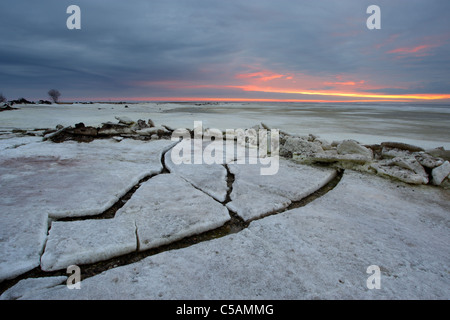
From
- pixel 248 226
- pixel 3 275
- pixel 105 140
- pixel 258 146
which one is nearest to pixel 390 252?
pixel 248 226

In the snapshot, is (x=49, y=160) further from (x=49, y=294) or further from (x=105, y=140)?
(x=49, y=294)

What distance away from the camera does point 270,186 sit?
7.59ft

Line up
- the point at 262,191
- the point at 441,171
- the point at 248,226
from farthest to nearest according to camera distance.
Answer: the point at 441,171, the point at 262,191, the point at 248,226

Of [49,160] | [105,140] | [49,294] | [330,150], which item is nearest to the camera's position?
[49,294]

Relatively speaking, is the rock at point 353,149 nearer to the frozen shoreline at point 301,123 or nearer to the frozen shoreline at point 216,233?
the frozen shoreline at point 216,233

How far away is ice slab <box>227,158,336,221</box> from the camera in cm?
191

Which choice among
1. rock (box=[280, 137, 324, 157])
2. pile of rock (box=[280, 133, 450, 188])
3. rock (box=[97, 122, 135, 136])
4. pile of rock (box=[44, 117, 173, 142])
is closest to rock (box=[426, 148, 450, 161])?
pile of rock (box=[280, 133, 450, 188])

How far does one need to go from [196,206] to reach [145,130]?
3.48 meters

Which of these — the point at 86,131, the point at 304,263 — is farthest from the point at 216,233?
the point at 86,131

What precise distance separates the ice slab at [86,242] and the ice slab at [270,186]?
0.83m

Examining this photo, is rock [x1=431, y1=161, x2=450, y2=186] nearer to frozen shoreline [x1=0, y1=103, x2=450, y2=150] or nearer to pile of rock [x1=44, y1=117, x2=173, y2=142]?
frozen shoreline [x1=0, y1=103, x2=450, y2=150]

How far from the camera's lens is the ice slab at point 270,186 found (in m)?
1.91

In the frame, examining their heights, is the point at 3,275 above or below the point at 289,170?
below

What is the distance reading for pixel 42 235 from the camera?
55.5 inches
